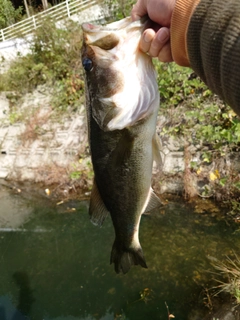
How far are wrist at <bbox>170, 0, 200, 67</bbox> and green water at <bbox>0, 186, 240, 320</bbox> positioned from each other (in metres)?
2.90

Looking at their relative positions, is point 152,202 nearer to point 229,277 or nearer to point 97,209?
point 97,209

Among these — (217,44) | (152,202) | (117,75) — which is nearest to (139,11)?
(117,75)

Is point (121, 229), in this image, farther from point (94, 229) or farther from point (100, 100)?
point (94, 229)

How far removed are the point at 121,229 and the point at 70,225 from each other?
3.36 meters

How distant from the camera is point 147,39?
1608 mm

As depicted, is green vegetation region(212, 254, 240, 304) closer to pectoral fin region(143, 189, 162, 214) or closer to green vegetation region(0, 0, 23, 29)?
pectoral fin region(143, 189, 162, 214)

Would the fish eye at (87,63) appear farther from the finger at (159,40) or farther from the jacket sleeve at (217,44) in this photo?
the jacket sleeve at (217,44)

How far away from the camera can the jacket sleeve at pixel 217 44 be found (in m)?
1.20

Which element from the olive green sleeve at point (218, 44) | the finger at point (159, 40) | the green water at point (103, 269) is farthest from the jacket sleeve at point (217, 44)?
the green water at point (103, 269)

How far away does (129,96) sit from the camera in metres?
1.77

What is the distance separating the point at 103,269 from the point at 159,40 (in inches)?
136

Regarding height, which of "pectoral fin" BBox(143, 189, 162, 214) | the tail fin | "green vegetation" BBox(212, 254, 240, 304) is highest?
"pectoral fin" BBox(143, 189, 162, 214)

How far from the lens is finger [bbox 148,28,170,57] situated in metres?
1.63

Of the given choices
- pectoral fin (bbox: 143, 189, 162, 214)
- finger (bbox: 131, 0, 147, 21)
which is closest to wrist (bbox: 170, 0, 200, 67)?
finger (bbox: 131, 0, 147, 21)
